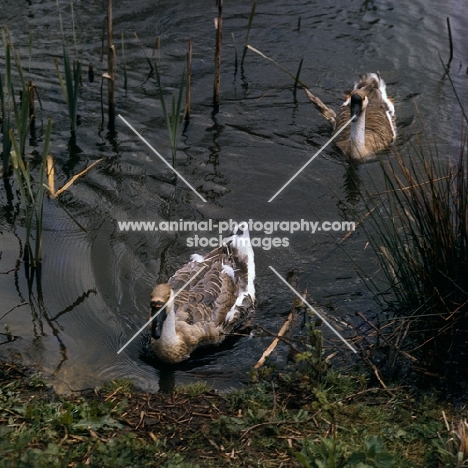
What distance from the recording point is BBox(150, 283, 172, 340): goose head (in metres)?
7.01

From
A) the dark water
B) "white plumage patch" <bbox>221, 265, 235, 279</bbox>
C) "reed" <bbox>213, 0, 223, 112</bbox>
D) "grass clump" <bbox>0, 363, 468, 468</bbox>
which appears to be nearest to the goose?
the dark water

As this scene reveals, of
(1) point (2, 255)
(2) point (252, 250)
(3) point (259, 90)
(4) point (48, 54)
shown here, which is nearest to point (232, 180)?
(2) point (252, 250)

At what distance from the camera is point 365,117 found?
11.8 m

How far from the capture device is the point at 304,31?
13.6 meters

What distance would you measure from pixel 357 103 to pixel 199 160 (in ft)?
7.85

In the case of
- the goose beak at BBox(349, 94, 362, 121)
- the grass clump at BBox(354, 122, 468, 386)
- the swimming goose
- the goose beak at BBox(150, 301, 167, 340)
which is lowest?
the swimming goose

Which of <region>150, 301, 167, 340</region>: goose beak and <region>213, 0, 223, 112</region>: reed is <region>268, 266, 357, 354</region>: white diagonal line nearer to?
<region>150, 301, 167, 340</region>: goose beak

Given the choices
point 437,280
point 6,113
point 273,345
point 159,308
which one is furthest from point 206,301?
point 6,113

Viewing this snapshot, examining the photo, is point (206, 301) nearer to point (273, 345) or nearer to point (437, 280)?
Result: point (273, 345)

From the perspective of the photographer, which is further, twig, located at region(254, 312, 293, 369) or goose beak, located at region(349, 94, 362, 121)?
goose beak, located at region(349, 94, 362, 121)

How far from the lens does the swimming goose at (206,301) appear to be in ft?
23.7

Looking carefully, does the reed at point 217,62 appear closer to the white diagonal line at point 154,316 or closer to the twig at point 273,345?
the white diagonal line at point 154,316

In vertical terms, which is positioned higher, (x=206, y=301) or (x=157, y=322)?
(x=157, y=322)

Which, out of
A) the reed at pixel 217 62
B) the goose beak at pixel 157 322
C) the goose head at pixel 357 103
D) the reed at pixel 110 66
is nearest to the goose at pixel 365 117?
the goose head at pixel 357 103
